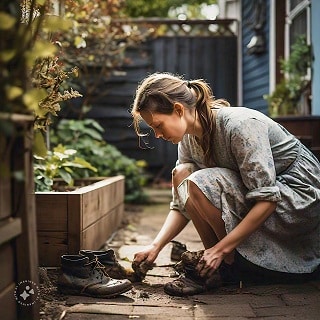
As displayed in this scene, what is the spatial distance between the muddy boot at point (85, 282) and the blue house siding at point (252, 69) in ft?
Answer: 17.0

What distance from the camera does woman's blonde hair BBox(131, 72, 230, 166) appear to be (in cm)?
271

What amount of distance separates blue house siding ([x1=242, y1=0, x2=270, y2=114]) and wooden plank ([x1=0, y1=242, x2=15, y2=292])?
5.75 meters

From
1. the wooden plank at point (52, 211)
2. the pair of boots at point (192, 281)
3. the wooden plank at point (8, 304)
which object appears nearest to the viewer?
the wooden plank at point (8, 304)

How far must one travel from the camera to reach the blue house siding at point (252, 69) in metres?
7.60

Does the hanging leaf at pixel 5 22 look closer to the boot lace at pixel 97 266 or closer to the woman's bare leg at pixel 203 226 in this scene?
the boot lace at pixel 97 266

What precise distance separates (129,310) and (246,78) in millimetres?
6627

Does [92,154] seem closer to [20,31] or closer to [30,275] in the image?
[30,275]

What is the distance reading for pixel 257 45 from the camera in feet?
24.9

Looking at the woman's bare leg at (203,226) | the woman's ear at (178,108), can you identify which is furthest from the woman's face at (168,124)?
the woman's bare leg at (203,226)

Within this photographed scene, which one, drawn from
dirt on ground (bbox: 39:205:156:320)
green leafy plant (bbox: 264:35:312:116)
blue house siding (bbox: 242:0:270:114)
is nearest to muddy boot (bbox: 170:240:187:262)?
dirt on ground (bbox: 39:205:156:320)

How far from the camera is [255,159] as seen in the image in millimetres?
2619

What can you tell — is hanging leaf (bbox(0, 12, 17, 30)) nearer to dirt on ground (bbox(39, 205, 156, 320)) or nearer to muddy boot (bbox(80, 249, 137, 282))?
dirt on ground (bbox(39, 205, 156, 320))

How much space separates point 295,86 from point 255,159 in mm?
3241

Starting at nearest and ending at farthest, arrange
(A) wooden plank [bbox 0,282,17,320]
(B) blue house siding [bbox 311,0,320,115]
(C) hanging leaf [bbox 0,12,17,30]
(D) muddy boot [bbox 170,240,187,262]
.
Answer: (C) hanging leaf [bbox 0,12,17,30], (A) wooden plank [bbox 0,282,17,320], (D) muddy boot [bbox 170,240,187,262], (B) blue house siding [bbox 311,0,320,115]
